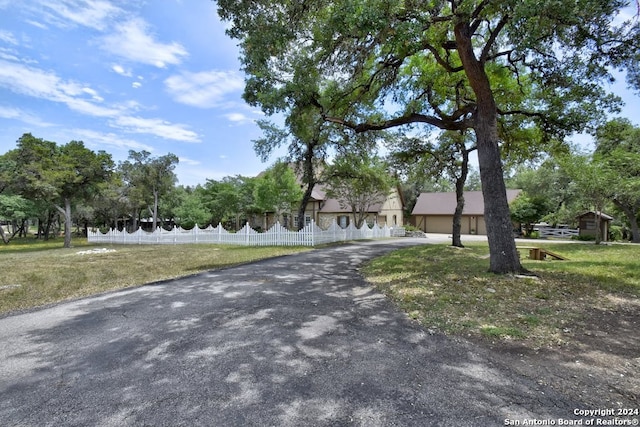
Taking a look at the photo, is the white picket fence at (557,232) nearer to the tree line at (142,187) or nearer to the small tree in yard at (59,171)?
the tree line at (142,187)

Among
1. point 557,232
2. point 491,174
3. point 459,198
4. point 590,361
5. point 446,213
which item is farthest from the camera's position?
point 446,213

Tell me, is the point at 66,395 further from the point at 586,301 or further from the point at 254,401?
the point at 586,301

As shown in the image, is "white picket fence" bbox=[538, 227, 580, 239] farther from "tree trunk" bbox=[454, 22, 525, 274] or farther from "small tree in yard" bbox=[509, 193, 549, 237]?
"tree trunk" bbox=[454, 22, 525, 274]

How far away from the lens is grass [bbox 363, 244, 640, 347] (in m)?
4.28

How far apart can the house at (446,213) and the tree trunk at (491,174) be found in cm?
2916

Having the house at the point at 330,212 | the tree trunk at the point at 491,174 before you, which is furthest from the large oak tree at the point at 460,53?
the house at the point at 330,212

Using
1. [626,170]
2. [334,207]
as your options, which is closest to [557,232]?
[626,170]

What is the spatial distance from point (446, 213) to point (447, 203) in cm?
169

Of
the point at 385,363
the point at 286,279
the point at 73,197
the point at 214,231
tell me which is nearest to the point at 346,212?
the point at 214,231

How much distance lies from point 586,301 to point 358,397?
4947mm

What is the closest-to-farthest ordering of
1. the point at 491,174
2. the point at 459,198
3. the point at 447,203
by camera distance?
the point at 491,174 → the point at 459,198 → the point at 447,203

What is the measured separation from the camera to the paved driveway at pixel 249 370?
2471 mm

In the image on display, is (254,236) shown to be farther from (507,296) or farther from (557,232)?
(557,232)

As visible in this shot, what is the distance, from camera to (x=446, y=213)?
120ft
